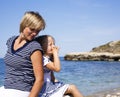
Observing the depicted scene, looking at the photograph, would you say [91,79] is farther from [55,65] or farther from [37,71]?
[37,71]

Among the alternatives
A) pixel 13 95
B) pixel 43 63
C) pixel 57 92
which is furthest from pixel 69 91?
pixel 13 95

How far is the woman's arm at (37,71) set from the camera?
417 cm

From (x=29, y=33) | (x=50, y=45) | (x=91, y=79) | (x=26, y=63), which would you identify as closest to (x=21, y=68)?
(x=26, y=63)

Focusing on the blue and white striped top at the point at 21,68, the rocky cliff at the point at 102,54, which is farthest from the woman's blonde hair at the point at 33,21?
the rocky cliff at the point at 102,54

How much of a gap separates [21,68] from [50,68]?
493 mm

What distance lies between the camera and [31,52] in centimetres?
421

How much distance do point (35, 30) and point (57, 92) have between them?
93 centimetres

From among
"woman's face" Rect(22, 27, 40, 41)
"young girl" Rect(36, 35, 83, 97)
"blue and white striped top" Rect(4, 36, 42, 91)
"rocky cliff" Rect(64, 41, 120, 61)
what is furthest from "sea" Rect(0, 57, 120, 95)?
"rocky cliff" Rect(64, 41, 120, 61)

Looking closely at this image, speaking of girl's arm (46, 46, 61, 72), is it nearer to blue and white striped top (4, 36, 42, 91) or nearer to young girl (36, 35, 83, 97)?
young girl (36, 35, 83, 97)

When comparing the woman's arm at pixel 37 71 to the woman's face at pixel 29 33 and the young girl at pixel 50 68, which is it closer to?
the woman's face at pixel 29 33

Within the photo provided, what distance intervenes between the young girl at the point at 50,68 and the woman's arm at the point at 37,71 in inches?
13.2

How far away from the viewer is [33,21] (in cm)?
419

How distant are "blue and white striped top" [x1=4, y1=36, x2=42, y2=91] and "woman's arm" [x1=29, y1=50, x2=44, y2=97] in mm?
65

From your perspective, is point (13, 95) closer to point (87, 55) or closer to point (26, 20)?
point (26, 20)
